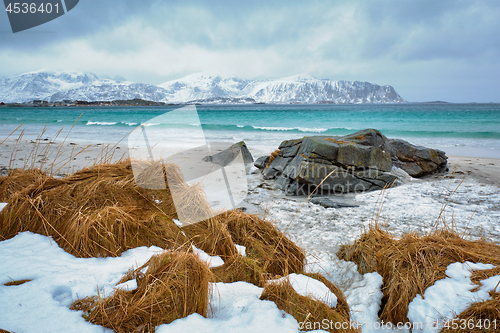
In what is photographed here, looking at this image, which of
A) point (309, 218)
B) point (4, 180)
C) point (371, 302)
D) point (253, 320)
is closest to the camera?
point (253, 320)

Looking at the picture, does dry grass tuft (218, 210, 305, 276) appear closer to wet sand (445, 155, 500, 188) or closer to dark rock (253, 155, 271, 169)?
dark rock (253, 155, 271, 169)

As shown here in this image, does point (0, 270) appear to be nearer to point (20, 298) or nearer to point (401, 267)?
point (20, 298)

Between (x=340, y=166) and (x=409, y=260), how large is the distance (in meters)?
3.78

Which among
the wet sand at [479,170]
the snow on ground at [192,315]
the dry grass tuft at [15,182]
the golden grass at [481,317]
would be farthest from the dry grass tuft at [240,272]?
the wet sand at [479,170]

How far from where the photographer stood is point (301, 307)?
1818mm

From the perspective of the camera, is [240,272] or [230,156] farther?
[230,156]

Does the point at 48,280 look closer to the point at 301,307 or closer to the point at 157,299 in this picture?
the point at 157,299

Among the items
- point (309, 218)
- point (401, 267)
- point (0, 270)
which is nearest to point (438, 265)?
point (401, 267)

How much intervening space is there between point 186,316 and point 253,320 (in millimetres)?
441

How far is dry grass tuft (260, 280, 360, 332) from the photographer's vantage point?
1.72 metres

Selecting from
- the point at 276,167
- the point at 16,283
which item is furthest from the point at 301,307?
the point at 276,167

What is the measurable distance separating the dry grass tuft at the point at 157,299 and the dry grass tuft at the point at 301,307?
1.74 ft

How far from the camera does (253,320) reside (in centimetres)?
165

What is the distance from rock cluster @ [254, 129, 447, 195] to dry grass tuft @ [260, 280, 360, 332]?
3.54m
